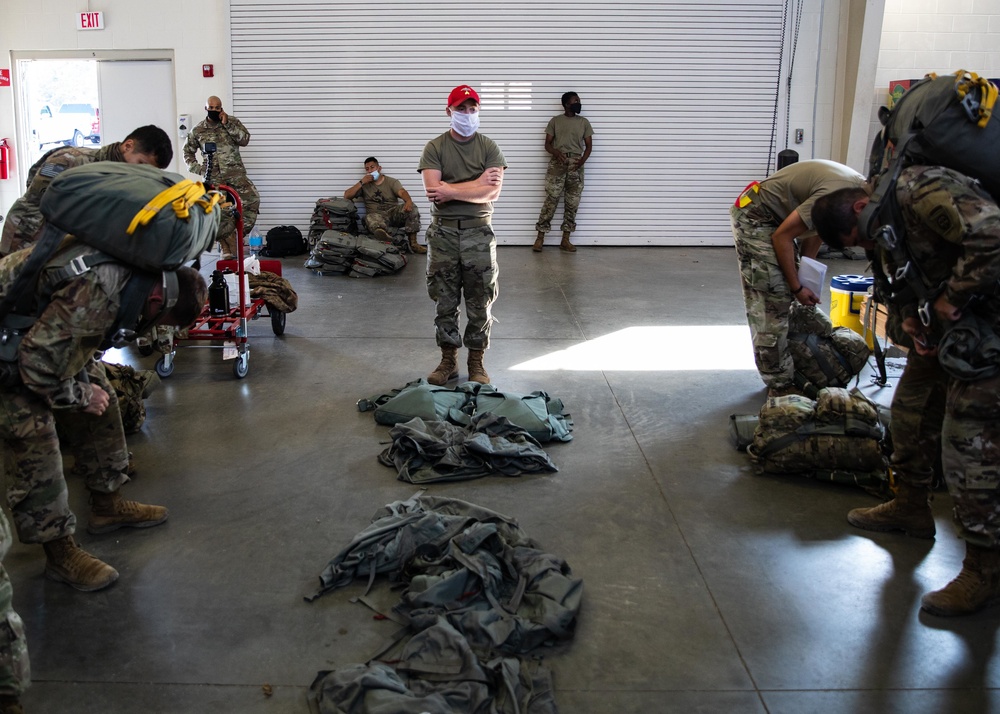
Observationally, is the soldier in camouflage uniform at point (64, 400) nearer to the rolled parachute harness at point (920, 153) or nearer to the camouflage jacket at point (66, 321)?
the camouflage jacket at point (66, 321)

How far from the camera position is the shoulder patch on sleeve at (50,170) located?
4332mm

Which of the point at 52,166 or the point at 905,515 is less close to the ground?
the point at 52,166

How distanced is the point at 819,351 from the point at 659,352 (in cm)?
174

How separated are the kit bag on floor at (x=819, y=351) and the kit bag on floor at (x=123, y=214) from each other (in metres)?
3.89

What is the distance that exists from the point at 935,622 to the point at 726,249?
10117 mm

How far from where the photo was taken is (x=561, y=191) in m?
12.5

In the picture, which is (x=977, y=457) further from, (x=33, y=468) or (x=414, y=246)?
(x=414, y=246)

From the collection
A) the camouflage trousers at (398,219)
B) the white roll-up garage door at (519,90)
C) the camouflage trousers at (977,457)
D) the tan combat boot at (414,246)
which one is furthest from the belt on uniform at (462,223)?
the white roll-up garage door at (519,90)

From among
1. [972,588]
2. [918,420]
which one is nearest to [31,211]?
[918,420]

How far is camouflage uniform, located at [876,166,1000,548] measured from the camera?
307 centimetres

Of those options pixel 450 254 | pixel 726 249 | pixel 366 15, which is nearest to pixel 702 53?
pixel 726 249

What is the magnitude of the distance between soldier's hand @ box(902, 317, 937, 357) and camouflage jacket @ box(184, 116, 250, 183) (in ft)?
32.0

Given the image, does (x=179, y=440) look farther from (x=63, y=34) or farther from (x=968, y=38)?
(x=968, y=38)

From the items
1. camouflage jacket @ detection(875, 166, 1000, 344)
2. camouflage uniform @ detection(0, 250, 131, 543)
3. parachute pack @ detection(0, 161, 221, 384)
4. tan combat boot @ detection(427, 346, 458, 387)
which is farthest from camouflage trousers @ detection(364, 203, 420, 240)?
camouflage jacket @ detection(875, 166, 1000, 344)
